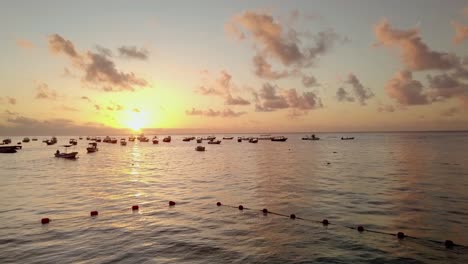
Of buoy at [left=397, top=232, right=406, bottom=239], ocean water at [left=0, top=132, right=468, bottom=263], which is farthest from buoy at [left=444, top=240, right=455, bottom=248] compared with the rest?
buoy at [left=397, top=232, right=406, bottom=239]

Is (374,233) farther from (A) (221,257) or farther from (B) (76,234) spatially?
(B) (76,234)

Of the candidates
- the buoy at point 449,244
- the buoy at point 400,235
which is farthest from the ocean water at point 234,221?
the buoy at point 400,235

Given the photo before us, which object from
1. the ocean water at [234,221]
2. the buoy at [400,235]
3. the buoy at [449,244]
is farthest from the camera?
the buoy at [400,235]

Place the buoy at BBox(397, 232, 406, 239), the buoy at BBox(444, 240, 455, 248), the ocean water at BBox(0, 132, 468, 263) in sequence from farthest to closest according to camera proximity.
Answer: the buoy at BBox(397, 232, 406, 239) → the buoy at BBox(444, 240, 455, 248) → the ocean water at BBox(0, 132, 468, 263)

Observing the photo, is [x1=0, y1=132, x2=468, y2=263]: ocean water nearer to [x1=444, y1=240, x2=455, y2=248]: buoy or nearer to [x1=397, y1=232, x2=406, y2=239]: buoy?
[x1=444, y1=240, x2=455, y2=248]: buoy

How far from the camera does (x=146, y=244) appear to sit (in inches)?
781

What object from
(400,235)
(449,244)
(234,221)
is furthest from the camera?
(234,221)

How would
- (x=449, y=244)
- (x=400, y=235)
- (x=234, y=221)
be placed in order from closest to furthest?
(x=449, y=244)
(x=400, y=235)
(x=234, y=221)

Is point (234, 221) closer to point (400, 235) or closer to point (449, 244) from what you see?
point (400, 235)

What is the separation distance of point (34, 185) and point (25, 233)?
85.0ft

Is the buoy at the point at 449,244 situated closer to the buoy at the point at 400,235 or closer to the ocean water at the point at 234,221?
the ocean water at the point at 234,221

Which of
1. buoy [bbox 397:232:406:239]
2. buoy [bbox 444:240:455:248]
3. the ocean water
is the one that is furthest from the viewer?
buoy [bbox 397:232:406:239]

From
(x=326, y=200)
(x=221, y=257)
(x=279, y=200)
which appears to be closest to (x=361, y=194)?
(x=326, y=200)

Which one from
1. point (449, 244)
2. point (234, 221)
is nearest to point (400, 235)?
point (449, 244)
